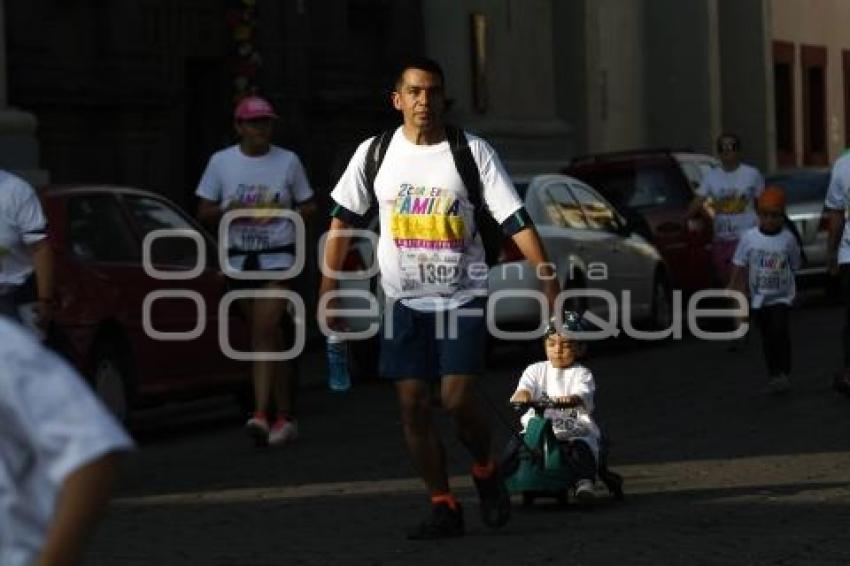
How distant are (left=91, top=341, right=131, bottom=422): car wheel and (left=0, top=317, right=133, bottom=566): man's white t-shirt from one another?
10.4 metres

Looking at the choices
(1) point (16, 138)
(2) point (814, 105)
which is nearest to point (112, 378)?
(1) point (16, 138)

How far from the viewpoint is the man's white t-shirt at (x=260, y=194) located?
47.0 feet

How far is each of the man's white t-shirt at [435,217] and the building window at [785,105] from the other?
37.9 metres

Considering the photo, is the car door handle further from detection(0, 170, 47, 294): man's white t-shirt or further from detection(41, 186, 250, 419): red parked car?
detection(0, 170, 47, 294): man's white t-shirt

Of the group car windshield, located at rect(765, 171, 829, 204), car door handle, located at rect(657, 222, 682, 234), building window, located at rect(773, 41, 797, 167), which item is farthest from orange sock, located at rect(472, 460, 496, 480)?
building window, located at rect(773, 41, 797, 167)

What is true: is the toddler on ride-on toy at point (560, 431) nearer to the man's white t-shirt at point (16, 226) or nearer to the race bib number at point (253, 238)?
the man's white t-shirt at point (16, 226)

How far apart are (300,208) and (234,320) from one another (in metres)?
1.80

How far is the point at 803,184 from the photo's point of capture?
1179 inches

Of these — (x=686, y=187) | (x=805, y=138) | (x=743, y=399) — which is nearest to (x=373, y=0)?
(x=686, y=187)

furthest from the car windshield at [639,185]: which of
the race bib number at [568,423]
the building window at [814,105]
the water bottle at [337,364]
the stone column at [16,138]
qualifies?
the building window at [814,105]

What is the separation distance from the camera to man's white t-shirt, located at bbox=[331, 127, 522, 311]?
9.87 m

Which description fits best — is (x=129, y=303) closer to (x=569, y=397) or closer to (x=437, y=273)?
(x=569, y=397)

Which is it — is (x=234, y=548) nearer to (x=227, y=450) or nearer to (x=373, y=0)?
(x=227, y=450)

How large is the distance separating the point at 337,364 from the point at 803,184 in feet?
67.4
